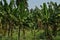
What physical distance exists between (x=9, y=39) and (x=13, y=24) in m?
4.45

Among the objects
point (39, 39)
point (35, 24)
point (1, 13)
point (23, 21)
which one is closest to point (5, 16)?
point (1, 13)

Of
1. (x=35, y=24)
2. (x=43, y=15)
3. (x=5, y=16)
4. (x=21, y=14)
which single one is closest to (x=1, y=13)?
(x=5, y=16)

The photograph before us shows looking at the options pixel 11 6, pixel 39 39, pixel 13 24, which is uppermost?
pixel 11 6

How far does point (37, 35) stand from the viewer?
44844 mm

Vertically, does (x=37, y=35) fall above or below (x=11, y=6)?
below

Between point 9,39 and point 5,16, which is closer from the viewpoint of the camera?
point 5,16

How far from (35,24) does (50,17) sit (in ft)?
23.2

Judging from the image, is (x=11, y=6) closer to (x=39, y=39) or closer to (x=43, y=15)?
(x=43, y=15)

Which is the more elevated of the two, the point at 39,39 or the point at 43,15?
the point at 43,15

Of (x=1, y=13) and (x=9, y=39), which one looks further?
(x=9, y=39)

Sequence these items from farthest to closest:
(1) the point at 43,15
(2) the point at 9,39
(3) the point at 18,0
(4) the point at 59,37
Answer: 1. (3) the point at 18,0
2. (4) the point at 59,37
3. (2) the point at 9,39
4. (1) the point at 43,15

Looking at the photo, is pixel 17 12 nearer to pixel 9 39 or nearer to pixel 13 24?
pixel 13 24

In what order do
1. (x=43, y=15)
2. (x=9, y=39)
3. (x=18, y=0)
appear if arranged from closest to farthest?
(x=43, y=15) < (x=9, y=39) < (x=18, y=0)

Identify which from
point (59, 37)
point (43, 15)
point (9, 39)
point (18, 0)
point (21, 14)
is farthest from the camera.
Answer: point (18, 0)
